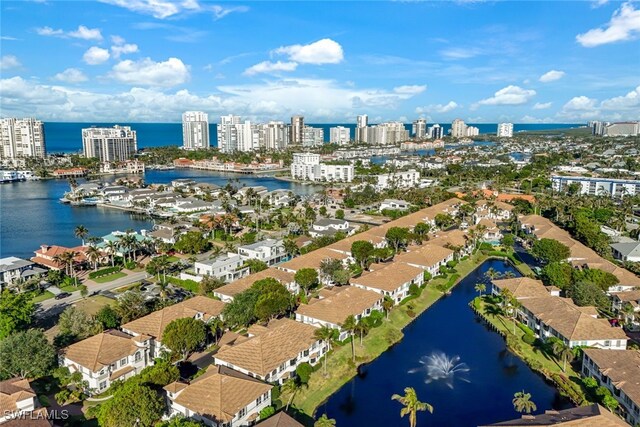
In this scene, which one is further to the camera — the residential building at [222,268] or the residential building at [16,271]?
the residential building at [222,268]

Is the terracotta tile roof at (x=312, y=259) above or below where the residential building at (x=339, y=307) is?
above

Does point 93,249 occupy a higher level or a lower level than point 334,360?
higher

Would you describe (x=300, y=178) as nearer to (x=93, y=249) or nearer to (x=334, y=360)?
(x=93, y=249)

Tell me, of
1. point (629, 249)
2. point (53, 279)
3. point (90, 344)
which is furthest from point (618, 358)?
point (53, 279)

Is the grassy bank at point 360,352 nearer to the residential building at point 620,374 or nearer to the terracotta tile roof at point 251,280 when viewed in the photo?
the terracotta tile roof at point 251,280

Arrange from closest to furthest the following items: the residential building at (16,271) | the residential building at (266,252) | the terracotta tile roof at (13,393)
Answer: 1. the terracotta tile roof at (13,393)
2. the residential building at (16,271)
3. the residential building at (266,252)

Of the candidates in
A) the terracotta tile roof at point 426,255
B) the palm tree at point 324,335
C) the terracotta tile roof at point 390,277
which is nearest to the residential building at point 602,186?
the terracotta tile roof at point 426,255

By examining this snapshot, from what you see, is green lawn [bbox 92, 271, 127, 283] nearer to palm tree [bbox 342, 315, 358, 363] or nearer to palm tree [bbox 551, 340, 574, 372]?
palm tree [bbox 342, 315, 358, 363]

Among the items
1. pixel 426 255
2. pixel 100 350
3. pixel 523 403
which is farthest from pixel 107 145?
pixel 523 403
